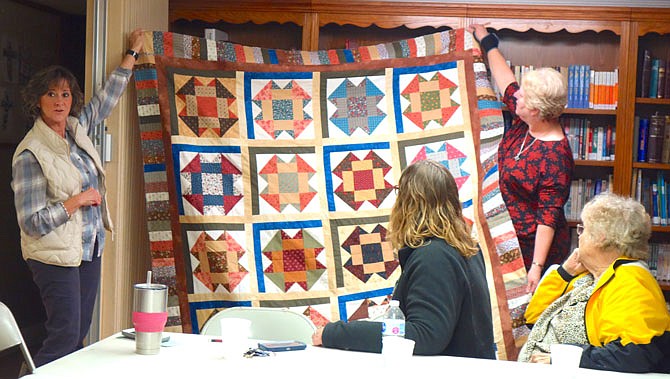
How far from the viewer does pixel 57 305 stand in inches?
127

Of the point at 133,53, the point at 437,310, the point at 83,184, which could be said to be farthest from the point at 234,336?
the point at 133,53

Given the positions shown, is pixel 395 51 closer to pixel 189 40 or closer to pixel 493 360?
pixel 189 40

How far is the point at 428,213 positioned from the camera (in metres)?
2.39

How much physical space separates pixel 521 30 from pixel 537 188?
3.31 ft

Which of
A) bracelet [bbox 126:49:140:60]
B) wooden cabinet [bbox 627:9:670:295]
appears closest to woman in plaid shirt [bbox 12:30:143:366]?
bracelet [bbox 126:49:140:60]

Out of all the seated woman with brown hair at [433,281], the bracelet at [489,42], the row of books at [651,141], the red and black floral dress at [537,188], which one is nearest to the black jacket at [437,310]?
the seated woman with brown hair at [433,281]

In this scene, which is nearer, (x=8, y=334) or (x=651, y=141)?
(x=8, y=334)

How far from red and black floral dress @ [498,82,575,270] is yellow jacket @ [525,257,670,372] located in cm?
120

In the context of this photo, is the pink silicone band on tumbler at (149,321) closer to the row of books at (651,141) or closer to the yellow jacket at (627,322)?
the yellow jacket at (627,322)

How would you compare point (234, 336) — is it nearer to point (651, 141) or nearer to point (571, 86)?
point (571, 86)

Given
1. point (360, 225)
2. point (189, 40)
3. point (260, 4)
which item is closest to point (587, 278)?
point (360, 225)

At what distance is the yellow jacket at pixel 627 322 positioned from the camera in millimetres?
2396

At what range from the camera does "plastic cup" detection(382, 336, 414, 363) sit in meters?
1.97

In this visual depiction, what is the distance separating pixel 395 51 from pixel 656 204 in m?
1.69
